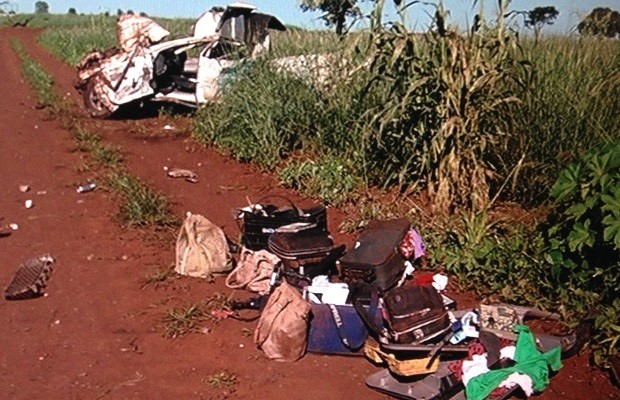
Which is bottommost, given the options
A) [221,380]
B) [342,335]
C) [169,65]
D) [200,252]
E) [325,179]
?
[221,380]

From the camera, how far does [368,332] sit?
13.4 feet

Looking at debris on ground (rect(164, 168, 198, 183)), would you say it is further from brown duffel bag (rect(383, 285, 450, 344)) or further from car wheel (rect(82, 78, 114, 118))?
brown duffel bag (rect(383, 285, 450, 344))

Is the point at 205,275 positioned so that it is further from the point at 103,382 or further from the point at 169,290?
the point at 103,382

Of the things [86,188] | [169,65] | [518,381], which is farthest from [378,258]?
[169,65]

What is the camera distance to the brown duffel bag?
378 centimetres

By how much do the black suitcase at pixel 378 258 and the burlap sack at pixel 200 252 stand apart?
3.57ft

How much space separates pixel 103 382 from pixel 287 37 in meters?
6.63

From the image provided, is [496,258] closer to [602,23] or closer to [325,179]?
[325,179]

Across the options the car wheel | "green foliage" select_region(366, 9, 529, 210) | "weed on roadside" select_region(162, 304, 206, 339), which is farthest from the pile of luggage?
the car wheel

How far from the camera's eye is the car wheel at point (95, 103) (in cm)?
1135

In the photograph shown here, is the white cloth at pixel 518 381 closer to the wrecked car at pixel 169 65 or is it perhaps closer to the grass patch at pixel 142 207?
the grass patch at pixel 142 207

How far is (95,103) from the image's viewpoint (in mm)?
11477

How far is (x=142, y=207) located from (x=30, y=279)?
56.1 inches

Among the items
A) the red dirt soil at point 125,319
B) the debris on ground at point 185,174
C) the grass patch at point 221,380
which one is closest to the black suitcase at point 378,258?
the red dirt soil at point 125,319
